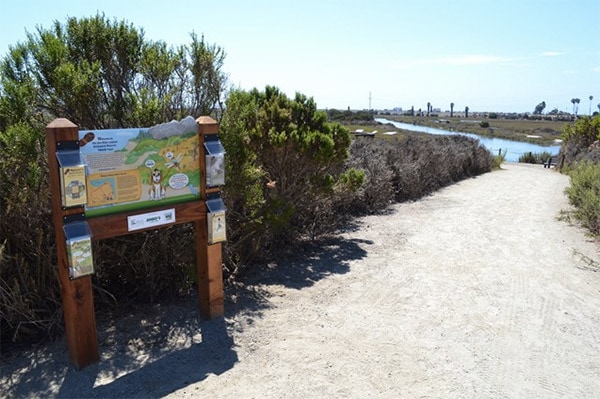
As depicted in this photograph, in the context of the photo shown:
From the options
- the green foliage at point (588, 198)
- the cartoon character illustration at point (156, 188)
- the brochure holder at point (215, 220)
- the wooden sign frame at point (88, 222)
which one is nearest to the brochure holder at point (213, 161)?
the wooden sign frame at point (88, 222)

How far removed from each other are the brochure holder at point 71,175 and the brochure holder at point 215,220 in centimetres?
112

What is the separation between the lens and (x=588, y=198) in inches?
342

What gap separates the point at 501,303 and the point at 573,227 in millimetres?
4579

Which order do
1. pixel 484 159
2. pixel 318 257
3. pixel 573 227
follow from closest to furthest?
pixel 318 257, pixel 573 227, pixel 484 159

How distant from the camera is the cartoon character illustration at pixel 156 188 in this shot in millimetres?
3936

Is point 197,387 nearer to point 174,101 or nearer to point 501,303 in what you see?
point 174,101

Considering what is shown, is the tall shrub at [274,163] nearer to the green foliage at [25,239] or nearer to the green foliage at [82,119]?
the green foliage at [82,119]

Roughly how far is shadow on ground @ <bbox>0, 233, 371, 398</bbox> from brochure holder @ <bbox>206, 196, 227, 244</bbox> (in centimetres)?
80

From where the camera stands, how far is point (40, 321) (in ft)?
12.9

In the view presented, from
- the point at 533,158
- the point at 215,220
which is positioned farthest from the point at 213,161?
the point at 533,158

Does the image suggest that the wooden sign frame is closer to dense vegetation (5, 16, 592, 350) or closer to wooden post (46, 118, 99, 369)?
wooden post (46, 118, 99, 369)

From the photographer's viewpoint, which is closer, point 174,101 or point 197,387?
point 197,387

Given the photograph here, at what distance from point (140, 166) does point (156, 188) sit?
23cm

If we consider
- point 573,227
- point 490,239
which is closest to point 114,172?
point 490,239
